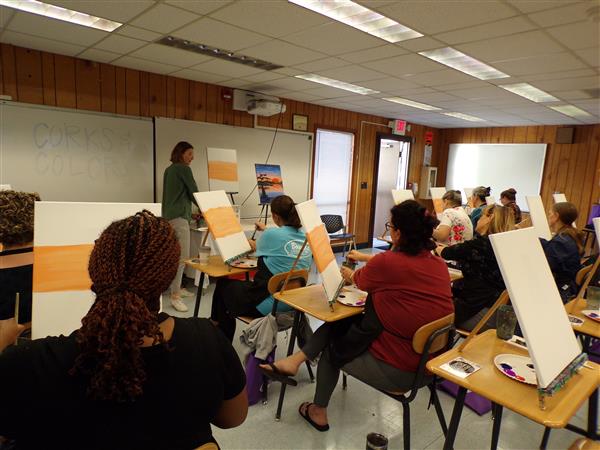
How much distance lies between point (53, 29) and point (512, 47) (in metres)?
3.47

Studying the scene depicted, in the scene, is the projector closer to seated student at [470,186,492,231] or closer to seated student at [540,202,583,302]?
seated student at [470,186,492,231]

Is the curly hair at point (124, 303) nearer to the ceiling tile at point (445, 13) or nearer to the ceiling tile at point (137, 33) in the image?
the ceiling tile at point (445, 13)

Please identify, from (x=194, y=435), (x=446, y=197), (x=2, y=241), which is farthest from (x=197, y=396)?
(x=446, y=197)

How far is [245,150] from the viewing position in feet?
16.9

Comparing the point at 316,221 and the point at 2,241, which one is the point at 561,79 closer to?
the point at 316,221

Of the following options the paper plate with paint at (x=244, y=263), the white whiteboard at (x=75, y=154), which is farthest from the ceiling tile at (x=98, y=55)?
the paper plate with paint at (x=244, y=263)

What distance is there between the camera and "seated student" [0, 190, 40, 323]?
4.65 feet

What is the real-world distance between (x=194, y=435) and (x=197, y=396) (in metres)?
0.10

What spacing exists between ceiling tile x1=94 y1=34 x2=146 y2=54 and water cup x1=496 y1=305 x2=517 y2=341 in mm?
3228

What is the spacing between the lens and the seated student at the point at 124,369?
2.52ft

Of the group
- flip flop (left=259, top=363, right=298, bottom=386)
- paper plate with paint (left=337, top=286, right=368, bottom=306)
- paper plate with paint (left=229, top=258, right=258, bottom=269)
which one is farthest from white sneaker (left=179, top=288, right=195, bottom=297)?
paper plate with paint (left=337, top=286, right=368, bottom=306)

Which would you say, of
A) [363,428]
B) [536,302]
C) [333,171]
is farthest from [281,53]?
[333,171]

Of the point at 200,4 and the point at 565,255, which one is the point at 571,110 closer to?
the point at 565,255

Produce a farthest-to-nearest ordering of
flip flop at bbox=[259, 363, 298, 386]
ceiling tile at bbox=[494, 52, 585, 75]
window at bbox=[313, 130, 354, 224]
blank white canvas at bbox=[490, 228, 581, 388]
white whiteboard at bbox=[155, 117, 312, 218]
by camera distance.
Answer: window at bbox=[313, 130, 354, 224] < white whiteboard at bbox=[155, 117, 312, 218] < ceiling tile at bbox=[494, 52, 585, 75] < flip flop at bbox=[259, 363, 298, 386] < blank white canvas at bbox=[490, 228, 581, 388]
